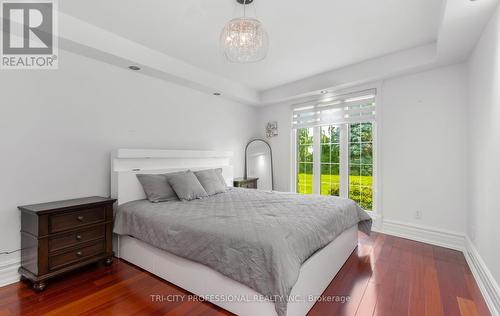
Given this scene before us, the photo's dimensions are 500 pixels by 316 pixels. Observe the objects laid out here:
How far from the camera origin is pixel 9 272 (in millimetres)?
2160

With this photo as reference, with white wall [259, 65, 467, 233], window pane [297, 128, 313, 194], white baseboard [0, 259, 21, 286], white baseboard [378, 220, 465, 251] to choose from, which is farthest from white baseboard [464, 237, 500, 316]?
white baseboard [0, 259, 21, 286]

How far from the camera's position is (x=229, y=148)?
4625 mm

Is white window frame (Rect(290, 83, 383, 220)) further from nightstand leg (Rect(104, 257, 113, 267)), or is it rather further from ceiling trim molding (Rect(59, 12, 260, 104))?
nightstand leg (Rect(104, 257, 113, 267))

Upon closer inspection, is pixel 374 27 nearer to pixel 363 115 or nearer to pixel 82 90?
pixel 363 115

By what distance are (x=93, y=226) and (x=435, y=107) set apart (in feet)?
14.4

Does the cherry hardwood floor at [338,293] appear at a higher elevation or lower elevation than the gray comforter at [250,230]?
lower

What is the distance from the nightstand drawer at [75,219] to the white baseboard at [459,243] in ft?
11.4

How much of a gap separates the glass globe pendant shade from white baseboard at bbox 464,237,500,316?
106 inches

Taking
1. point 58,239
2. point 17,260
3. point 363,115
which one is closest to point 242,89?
point 363,115

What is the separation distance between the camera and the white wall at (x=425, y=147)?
9.86ft

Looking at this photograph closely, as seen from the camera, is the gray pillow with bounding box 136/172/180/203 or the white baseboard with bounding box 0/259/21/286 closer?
the white baseboard with bounding box 0/259/21/286

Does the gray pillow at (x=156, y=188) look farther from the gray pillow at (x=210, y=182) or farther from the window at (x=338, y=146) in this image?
the window at (x=338, y=146)

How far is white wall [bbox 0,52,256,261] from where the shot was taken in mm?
2209

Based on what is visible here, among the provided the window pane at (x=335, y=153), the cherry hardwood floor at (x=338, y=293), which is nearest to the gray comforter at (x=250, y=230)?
the cherry hardwood floor at (x=338, y=293)
